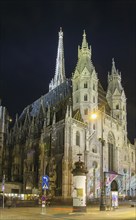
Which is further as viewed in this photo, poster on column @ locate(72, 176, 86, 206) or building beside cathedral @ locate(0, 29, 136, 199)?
building beside cathedral @ locate(0, 29, 136, 199)

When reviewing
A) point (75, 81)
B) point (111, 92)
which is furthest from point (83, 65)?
point (111, 92)

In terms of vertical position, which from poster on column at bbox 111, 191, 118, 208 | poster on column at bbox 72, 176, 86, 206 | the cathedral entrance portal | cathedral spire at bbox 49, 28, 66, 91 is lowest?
the cathedral entrance portal

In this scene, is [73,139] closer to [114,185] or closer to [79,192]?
[114,185]

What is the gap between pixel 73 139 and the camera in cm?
6312

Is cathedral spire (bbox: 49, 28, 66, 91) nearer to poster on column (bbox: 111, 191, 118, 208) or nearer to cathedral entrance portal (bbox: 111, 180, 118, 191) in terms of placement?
cathedral entrance portal (bbox: 111, 180, 118, 191)

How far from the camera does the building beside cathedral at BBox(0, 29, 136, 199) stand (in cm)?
6306

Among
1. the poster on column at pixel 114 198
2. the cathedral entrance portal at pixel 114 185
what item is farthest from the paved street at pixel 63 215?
the cathedral entrance portal at pixel 114 185

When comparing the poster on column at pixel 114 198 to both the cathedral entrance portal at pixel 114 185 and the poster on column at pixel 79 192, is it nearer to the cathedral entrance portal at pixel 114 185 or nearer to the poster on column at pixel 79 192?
the poster on column at pixel 79 192

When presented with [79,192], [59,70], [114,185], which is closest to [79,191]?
[79,192]

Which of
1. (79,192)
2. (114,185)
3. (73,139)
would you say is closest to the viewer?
(79,192)

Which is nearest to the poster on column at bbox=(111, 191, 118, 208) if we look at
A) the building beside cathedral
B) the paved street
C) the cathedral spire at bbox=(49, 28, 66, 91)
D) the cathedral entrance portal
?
the paved street

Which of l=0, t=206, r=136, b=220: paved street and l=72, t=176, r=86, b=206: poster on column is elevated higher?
l=72, t=176, r=86, b=206: poster on column

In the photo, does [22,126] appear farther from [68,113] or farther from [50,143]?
[68,113]

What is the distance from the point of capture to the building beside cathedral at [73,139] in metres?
63.1
